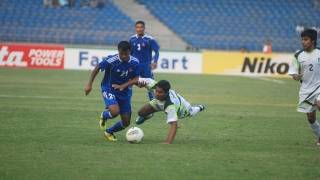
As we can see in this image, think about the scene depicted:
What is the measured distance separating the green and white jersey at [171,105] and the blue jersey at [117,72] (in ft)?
0.85

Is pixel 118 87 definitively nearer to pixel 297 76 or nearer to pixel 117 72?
pixel 117 72

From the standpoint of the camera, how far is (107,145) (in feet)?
37.5

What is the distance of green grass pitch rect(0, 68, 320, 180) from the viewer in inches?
365

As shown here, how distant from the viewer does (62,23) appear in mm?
37281

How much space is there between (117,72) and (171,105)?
3.72ft

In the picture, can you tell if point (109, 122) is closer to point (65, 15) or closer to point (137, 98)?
point (137, 98)

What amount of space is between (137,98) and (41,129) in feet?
26.0

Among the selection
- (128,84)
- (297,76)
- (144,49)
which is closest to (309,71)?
(297,76)

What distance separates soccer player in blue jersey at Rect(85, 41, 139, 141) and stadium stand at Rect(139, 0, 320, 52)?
25.2 m

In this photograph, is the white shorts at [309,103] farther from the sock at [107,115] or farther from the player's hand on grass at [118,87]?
the sock at [107,115]

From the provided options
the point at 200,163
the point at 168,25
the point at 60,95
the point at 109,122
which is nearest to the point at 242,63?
the point at 168,25

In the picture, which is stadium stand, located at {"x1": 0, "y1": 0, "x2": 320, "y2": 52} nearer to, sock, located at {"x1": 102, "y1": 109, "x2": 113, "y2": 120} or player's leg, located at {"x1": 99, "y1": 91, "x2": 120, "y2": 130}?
sock, located at {"x1": 102, "y1": 109, "x2": 113, "y2": 120}

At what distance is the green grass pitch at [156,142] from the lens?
9.27 metres

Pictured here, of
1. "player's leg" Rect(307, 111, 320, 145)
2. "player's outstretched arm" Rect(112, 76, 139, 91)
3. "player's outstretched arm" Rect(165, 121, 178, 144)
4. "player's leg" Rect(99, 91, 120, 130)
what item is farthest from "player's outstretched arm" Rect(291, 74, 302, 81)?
"player's leg" Rect(99, 91, 120, 130)
